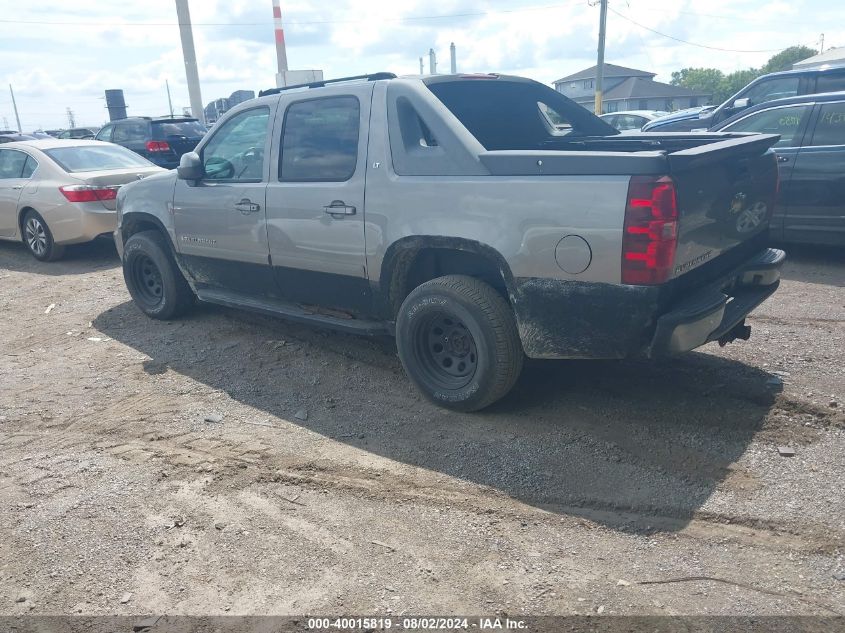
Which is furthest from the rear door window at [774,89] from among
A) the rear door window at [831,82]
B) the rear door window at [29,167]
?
the rear door window at [29,167]

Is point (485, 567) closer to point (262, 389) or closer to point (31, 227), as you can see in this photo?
point (262, 389)

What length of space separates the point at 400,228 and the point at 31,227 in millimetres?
7278

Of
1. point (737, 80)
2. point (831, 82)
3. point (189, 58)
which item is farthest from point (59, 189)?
point (737, 80)

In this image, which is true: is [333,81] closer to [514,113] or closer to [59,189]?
[514,113]

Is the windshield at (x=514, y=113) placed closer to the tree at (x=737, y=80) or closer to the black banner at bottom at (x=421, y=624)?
the black banner at bottom at (x=421, y=624)

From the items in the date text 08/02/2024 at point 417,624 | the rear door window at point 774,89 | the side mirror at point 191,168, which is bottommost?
the date text 08/02/2024 at point 417,624

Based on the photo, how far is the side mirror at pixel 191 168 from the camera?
5457 millimetres

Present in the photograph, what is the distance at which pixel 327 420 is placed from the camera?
438 cm

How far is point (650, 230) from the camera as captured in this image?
331 centimetres

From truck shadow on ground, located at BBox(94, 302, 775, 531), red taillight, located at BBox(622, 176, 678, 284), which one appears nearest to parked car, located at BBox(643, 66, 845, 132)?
truck shadow on ground, located at BBox(94, 302, 775, 531)

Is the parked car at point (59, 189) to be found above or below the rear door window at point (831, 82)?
below

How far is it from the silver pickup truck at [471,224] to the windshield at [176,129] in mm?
10441

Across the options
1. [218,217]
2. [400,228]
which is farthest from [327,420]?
[218,217]

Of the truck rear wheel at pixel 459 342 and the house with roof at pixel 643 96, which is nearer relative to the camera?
the truck rear wheel at pixel 459 342
